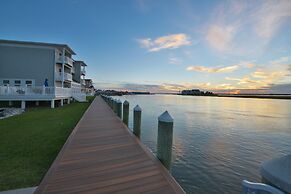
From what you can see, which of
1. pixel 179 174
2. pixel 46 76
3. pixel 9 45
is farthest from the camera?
pixel 46 76

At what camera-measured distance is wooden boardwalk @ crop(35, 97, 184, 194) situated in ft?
12.5

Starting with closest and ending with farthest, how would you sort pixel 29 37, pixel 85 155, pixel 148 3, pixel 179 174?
pixel 85 155, pixel 179 174, pixel 148 3, pixel 29 37

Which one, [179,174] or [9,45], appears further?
[9,45]

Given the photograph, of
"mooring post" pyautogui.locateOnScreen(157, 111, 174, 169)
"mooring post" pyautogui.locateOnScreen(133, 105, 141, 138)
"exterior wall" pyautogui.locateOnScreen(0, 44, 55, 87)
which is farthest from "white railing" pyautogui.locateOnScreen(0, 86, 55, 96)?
"mooring post" pyautogui.locateOnScreen(157, 111, 174, 169)

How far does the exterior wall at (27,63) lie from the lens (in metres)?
25.9

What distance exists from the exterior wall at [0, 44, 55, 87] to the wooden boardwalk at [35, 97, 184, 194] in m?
23.9

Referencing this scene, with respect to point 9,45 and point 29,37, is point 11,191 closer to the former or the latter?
point 9,45

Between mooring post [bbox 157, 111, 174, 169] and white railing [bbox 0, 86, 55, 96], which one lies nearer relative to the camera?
mooring post [bbox 157, 111, 174, 169]

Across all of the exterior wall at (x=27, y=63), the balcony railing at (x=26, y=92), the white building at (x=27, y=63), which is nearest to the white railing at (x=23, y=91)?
the balcony railing at (x=26, y=92)

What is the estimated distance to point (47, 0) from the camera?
875 inches

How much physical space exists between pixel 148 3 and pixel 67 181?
16.6 m

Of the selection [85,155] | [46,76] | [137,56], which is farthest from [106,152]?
[137,56]

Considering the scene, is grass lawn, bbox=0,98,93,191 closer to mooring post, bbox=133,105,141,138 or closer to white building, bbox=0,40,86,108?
mooring post, bbox=133,105,141,138

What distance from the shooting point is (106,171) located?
4.61m
